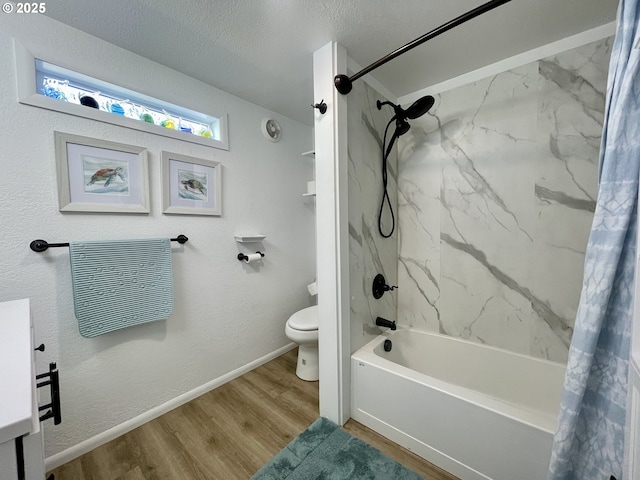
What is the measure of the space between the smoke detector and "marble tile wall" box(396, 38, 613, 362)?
112 cm

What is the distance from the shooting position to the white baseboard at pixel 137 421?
1.25 metres

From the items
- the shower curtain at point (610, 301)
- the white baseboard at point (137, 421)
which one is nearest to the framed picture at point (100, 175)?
the white baseboard at point (137, 421)

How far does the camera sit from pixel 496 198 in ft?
5.29

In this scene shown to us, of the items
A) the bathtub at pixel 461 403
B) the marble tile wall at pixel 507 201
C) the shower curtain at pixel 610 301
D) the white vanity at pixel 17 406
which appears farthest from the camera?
the marble tile wall at pixel 507 201

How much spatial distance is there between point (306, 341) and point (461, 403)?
42.6 inches

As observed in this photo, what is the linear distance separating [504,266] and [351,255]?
40.9 inches

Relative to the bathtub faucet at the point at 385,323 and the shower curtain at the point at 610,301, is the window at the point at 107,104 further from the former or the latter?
the shower curtain at the point at 610,301

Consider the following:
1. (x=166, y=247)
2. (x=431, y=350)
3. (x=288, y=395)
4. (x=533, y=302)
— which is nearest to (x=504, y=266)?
(x=533, y=302)

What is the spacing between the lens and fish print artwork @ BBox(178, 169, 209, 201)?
1.67 meters

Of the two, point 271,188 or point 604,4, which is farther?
point 271,188

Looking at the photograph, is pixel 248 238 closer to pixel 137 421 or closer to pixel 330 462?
pixel 137 421

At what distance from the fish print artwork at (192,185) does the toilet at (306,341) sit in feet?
3.99

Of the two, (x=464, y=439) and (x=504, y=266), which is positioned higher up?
(x=504, y=266)

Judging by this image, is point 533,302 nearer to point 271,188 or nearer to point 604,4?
point 604,4
